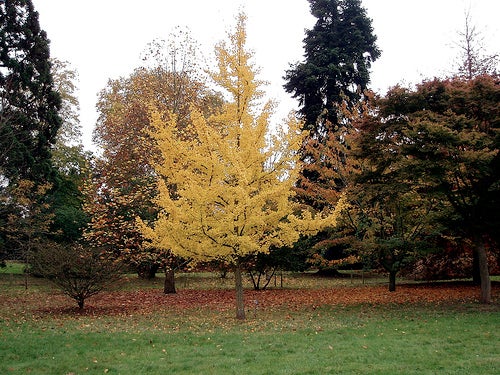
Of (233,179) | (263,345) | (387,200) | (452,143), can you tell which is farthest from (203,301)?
(452,143)

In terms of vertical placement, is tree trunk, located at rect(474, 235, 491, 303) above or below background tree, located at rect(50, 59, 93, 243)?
below

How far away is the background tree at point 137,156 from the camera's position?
669 inches

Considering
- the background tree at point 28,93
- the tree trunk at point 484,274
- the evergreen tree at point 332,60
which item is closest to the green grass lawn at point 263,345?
the tree trunk at point 484,274

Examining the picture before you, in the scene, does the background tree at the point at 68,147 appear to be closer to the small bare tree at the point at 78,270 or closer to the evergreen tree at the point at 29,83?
the evergreen tree at the point at 29,83

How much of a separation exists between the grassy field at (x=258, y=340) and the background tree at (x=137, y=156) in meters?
4.75

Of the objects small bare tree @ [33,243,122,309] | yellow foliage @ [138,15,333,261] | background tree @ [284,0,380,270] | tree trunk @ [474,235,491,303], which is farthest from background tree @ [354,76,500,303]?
background tree @ [284,0,380,270]

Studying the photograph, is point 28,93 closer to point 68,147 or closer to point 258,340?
point 68,147

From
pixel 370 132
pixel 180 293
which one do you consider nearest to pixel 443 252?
pixel 370 132

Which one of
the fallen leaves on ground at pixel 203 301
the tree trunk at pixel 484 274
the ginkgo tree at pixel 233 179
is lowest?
the fallen leaves on ground at pixel 203 301

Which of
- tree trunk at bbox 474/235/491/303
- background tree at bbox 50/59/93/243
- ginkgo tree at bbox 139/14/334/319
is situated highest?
background tree at bbox 50/59/93/243

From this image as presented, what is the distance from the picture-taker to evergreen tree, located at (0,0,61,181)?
1911cm

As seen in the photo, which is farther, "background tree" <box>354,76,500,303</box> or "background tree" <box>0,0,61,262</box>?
"background tree" <box>0,0,61,262</box>

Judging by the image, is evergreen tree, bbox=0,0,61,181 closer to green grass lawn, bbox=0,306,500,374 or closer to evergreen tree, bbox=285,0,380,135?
green grass lawn, bbox=0,306,500,374

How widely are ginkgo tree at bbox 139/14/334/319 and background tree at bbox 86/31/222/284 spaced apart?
6.43 m
